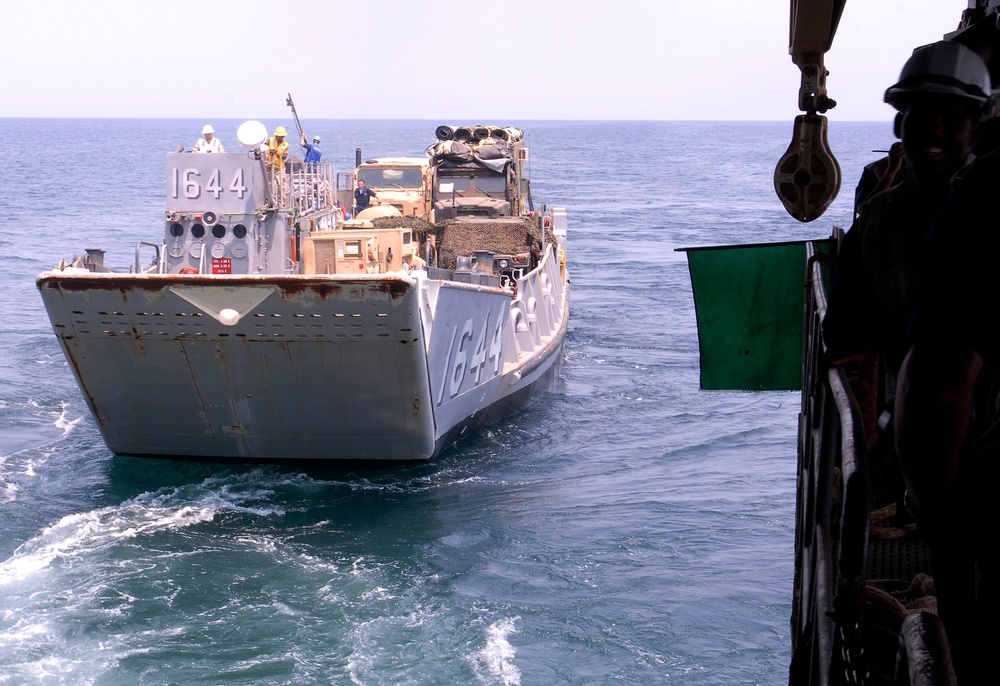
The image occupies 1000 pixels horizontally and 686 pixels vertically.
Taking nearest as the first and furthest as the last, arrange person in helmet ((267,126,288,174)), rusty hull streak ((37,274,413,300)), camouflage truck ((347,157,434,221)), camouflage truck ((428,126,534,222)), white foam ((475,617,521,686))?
white foam ((475,617,521,686))
rusty hull streak ((37,274,413,300))
person in helmet ((267,126,288,174))
camouflage truck ((428,126,534,222))
camouflage truck ((347,157,434,221))

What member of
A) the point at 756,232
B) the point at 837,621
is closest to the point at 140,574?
the point at 837,621

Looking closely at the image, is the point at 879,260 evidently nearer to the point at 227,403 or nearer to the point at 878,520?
the point at 878,520

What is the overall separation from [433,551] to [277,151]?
5.86 metres

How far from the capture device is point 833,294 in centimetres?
362

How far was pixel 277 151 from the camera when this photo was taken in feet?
50.2

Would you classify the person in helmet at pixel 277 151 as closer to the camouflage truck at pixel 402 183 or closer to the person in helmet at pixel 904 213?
the camouflage truck at pixel 402 183

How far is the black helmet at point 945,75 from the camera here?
273cm

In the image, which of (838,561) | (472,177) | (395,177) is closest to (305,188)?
(472,177)

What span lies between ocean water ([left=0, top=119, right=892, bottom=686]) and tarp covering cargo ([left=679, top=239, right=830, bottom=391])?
2.64 meters

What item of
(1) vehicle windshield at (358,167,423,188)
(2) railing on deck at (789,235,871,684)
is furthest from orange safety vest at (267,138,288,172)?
(2) railing on deck at (789,235,871,684)

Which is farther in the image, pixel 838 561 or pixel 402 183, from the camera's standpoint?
pixel 402 183

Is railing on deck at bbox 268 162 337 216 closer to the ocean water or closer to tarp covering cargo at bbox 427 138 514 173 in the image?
the ocean water

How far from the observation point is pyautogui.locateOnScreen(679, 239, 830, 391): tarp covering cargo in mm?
8477

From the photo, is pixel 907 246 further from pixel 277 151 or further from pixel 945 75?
pixel 277 151
